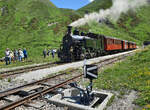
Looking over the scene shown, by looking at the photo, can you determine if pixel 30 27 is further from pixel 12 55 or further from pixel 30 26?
pixel 12 55

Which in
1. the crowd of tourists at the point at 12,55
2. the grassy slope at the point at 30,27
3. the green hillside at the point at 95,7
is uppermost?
the green hillside at the point at 95,7

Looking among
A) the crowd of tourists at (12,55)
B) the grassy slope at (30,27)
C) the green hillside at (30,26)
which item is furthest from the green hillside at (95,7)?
the crowd of tourists at (12,55)

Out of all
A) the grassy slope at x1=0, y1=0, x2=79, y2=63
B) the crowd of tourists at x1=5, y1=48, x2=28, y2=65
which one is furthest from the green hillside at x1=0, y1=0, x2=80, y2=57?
the crowd of tourists at x1=5, y1=48, x2=28, y2=65

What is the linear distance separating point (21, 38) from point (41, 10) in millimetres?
25026

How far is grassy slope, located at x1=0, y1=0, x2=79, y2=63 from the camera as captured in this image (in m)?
39.4

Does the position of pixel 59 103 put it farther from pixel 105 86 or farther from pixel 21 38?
pixel 21 38

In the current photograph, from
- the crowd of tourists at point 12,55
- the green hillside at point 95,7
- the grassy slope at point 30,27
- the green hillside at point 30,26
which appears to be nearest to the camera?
the crowd of tourists at point 12,55

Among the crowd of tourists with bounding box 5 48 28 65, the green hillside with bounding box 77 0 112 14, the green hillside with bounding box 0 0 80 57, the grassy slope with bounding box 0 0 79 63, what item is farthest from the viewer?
the green hillside with bounding box 77 0 112 14

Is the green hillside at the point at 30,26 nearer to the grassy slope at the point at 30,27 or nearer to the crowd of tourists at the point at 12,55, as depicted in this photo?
the grassy slope at the point at 30,27

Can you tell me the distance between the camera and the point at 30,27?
51812 millimetres

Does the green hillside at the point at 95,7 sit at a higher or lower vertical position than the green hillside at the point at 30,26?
higher

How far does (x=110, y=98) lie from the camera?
5.59 meters

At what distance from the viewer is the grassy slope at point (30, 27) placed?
39375 mm

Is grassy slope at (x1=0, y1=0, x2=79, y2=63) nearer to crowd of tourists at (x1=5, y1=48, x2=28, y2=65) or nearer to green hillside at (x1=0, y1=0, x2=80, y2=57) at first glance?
green hillside at (x1=0, y1=0, x2=80, y2=57)
